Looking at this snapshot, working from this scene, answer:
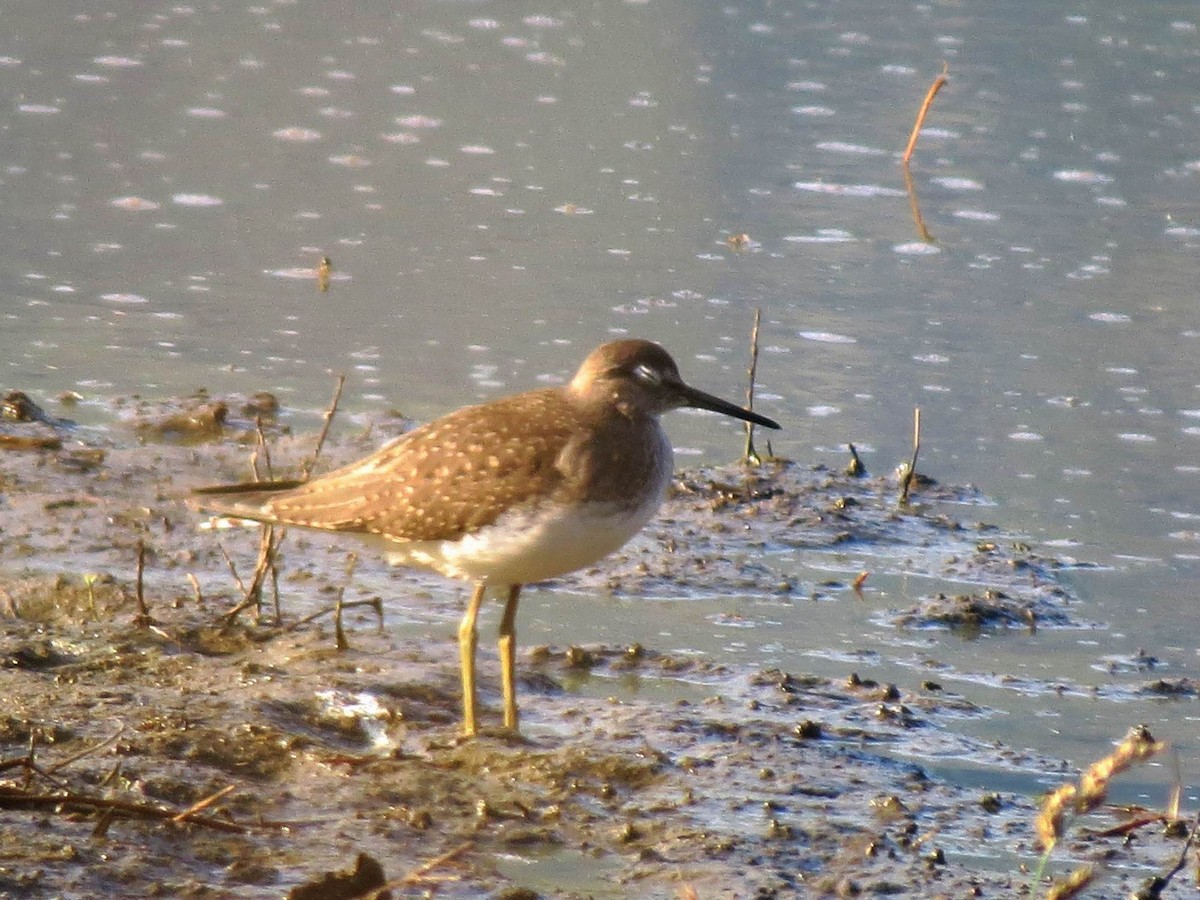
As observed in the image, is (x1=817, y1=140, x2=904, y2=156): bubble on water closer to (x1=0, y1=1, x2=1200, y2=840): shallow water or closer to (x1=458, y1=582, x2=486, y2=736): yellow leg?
(x1=0, y1=1, x2=1200, y2=840): shallow water

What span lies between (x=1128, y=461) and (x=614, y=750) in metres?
3.47

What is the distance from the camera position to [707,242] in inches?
390

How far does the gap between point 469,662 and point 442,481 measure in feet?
1.67

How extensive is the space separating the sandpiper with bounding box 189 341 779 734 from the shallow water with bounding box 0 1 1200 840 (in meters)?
0.77

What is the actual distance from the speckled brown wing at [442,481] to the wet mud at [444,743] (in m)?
0.45

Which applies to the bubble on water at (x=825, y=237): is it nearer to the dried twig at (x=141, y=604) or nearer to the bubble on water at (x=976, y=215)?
the bubble on water at (x=976, y=215)

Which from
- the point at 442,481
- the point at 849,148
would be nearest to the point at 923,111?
the point at 849,148

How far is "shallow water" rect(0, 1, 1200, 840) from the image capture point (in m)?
6.59

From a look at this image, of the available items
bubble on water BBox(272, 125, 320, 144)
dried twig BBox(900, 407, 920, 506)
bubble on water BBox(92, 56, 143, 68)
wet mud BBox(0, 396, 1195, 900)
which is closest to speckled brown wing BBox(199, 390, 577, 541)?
wet mud BBox(0, 396, 1195, 900)

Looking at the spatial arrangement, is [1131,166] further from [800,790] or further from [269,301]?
[800,790]

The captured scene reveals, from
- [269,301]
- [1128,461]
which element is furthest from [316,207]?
[1128,461]

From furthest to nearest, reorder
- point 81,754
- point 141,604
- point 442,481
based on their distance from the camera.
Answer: point 141,604, point 442,481, point 81,754

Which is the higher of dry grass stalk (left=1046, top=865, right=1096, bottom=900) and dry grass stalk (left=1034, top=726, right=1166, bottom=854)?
dry grass stalk (left=1034, top=726, right=1166, bottom=854)

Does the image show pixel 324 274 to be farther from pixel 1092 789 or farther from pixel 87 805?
pixel 1092 789
